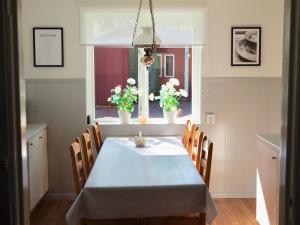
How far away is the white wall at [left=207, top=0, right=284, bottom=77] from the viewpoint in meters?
4.70

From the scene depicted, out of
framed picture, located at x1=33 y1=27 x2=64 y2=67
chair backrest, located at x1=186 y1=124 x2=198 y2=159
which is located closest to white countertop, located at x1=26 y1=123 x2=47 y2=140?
framed picture, located at x1=33 y1=27 x2=64 y2=67

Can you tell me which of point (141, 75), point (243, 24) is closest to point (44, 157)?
point (141, 75)

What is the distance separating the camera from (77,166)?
2.99 meters

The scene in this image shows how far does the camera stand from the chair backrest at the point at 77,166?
9.61ft

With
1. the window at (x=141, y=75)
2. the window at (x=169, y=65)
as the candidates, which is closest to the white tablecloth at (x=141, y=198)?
the window at (x=141, y=75)

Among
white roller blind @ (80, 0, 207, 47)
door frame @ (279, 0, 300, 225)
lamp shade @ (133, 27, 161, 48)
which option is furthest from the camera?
white roller blind @ (80, 0, 207, 47)

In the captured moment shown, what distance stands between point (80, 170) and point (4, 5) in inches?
84.9

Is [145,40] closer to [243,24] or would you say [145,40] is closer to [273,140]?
[273,140]

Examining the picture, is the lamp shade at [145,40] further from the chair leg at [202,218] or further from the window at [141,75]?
the window at [141,75]

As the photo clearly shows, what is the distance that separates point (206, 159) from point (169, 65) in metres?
2.25

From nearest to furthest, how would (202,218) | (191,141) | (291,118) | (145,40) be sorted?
(291,118), (202,218), (145,40), (191,141)

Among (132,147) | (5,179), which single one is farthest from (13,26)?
(132,147)

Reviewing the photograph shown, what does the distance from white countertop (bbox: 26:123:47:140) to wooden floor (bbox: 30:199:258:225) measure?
91cm

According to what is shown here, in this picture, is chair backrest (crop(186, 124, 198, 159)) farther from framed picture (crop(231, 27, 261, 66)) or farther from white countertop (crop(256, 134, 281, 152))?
framed picture (crop(231, 27, 261, 66))
